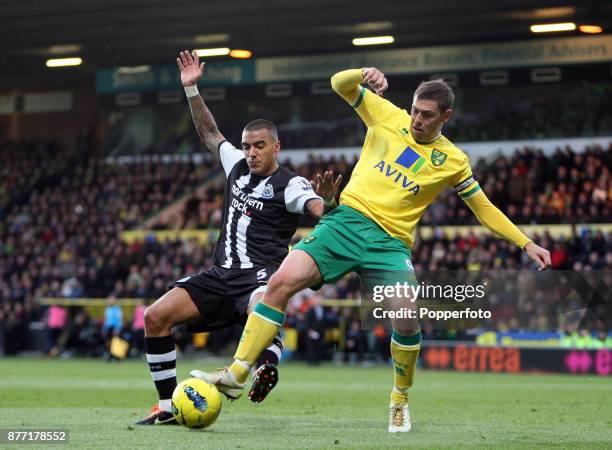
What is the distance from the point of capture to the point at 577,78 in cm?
2877

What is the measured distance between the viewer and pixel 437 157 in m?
7.27

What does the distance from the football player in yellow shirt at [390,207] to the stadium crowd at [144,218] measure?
14.9 metres

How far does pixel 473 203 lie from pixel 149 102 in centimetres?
2819

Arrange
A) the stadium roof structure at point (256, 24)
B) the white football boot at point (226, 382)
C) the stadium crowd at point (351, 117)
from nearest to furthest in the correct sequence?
1. the white football boot at point (226, 382)
2. the stadium roof structure at point (256, 24)
3. the stadium crowd at point (351, 117)

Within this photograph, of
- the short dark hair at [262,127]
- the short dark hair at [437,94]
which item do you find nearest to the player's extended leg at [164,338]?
the short dark hair at [262,127]

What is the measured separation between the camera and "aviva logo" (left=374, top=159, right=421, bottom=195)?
716 cm

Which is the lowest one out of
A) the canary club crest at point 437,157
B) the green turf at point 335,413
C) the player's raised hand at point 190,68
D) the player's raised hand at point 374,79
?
the green turf at point 335,413

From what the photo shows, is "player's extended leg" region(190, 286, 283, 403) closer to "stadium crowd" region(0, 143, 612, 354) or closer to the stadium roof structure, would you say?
"stadium crowd" region(0, 143, 612, 354)

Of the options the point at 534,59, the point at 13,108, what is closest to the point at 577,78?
→ the point at 534,59

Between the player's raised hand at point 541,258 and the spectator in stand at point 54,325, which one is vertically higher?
the player's raised hand at point 541,258

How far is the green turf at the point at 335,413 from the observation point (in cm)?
677

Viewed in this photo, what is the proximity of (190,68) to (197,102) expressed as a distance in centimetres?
28

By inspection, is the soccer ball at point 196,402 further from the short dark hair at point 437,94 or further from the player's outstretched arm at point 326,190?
the short dark hair at point 437,94

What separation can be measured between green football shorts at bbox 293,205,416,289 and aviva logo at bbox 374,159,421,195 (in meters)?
0.32
